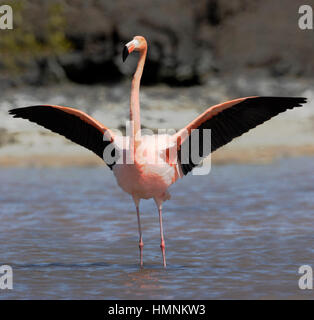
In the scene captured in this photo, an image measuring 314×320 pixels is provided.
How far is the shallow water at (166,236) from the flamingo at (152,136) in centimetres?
58

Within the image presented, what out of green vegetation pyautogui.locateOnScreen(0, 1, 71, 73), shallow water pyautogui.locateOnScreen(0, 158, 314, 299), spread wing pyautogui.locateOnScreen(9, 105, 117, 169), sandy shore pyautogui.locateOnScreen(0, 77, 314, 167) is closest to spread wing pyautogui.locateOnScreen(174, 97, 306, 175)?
spread wing pyautogui.locateOnScreen(9, 105, 117, 169)

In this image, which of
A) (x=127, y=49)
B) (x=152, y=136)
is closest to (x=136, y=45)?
(x=127, y=49)

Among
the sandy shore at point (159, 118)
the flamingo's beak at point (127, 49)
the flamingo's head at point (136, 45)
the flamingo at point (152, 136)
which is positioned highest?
the sandy shore at point (159, 118)

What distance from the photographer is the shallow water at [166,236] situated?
7.13 meters

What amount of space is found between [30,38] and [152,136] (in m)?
11.3

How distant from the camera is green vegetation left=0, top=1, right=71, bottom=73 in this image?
1827 cm

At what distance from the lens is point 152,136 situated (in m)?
7.86

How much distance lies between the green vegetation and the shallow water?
4.49m

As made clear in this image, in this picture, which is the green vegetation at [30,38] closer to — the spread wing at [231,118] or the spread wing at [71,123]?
the spread wing at [71,123]

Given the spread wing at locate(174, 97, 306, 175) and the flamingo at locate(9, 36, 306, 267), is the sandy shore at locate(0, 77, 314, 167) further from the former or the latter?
the spread wing at locate(174, 97, 306, 175)

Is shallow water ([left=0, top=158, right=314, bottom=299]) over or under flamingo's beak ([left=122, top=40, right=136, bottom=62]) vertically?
under

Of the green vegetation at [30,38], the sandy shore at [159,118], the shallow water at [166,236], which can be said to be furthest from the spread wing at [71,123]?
the green vegetation at [30,38]

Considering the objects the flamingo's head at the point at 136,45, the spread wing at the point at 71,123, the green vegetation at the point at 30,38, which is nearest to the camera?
the flamingo's head at the point at 136,45
